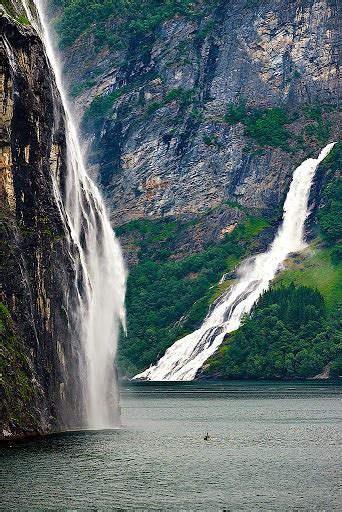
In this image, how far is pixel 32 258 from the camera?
290 feet

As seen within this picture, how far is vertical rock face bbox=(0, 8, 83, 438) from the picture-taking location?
82.7 m

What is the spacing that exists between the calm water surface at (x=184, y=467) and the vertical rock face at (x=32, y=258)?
353cm

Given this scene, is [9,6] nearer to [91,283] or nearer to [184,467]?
[91,283]

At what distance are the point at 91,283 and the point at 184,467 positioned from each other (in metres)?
31.3

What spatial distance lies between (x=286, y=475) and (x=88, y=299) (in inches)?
1316

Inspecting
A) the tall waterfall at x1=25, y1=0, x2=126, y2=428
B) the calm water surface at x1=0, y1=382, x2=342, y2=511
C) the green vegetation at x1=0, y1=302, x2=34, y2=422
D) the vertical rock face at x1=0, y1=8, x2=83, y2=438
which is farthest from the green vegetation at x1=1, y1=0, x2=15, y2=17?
the calm water surface at x1=0, y1=382, x2=342, y2=511

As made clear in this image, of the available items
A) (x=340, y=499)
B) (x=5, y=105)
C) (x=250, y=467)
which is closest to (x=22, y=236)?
(x=5, y=105)

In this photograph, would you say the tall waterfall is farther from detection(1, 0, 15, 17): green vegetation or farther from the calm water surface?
detection(1, 0, 15, 17): green vegetation

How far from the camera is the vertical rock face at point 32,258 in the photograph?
82688 mm

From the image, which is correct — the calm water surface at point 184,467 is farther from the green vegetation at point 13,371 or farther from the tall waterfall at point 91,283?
the tall waterfall at point 91,283

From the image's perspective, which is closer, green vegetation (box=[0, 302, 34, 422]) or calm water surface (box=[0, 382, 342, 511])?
calm water surface (box=[0, 382, 342, 511])

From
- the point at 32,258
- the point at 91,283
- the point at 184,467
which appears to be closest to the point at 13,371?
the point at 32,258

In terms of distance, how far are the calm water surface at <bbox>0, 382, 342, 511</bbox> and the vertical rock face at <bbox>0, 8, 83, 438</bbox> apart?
353 centimetres

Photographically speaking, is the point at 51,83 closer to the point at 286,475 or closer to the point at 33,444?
the point at 33,444
